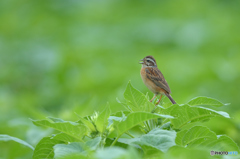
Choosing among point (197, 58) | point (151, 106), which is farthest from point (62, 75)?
point (151, 106)

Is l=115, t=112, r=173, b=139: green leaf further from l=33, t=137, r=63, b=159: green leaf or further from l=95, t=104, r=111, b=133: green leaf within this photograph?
l=33, t=137, r=63, b=159: green leaf

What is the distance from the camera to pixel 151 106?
271 cm

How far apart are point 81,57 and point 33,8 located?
7.82 meters

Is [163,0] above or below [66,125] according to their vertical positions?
above

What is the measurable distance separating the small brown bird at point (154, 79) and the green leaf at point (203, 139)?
2258mm

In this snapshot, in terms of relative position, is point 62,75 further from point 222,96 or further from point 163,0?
point 163,0

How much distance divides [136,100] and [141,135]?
0.70ft

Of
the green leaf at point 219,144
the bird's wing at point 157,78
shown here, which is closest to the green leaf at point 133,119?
the green leaf at point 219,144

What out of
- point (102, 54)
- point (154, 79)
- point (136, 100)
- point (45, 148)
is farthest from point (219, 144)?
point (102, 54)

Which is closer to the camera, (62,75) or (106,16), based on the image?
(62,75)

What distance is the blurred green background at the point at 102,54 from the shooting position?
646 centimetres

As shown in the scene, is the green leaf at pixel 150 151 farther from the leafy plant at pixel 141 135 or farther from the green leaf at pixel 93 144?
the green leaf at pixel 93 144

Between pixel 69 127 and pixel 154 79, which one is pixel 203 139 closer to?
pixel 69 127

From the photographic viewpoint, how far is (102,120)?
250 centimetres
